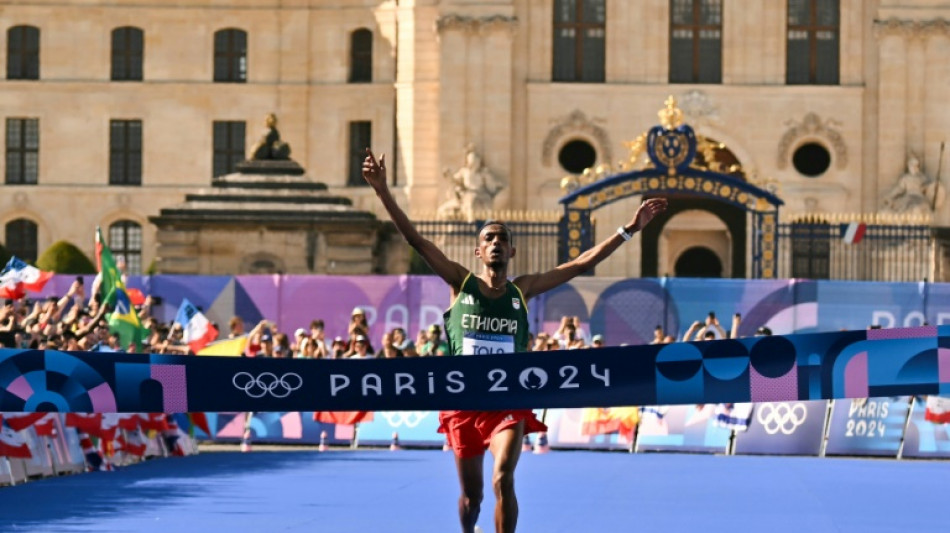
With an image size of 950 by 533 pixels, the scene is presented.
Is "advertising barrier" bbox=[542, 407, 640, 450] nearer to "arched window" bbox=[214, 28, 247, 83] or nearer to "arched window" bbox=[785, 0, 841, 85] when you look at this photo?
"arched window" bbox=[785, 0, 841, 85]

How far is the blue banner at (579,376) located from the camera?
14367 millimetres

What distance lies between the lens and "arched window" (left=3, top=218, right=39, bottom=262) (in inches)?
2549

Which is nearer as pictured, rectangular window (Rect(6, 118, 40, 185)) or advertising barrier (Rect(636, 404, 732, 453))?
advertising barrier (Rect(636, 404, 732, 453))

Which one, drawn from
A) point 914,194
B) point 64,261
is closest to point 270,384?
point 64,261

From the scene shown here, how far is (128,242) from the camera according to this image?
6519 cm

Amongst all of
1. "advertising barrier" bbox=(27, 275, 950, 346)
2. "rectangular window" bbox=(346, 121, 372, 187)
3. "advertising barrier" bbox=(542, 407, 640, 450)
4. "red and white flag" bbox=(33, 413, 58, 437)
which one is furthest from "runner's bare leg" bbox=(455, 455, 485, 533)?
"rectangular window" bbox=(346, 121, 372, 187)

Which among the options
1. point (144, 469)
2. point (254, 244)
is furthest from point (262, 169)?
point (144, 469)

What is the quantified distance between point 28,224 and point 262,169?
23867 millimetres

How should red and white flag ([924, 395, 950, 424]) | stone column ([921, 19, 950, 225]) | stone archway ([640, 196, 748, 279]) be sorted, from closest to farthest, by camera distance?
red and white flag ([924, 395, 950, 424]) → stone archway ([640, 196, 748, 279]) → stone column ([921, 19, 950, 225])

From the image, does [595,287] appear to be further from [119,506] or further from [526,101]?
[526,101]

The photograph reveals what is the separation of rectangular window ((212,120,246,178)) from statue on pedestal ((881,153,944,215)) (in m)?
19.2

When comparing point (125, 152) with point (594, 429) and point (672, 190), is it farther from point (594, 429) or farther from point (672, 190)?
point (594, 429)

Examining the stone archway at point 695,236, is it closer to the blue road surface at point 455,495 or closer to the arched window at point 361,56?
the arched window at point 361,56

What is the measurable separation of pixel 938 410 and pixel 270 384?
16326 mm
